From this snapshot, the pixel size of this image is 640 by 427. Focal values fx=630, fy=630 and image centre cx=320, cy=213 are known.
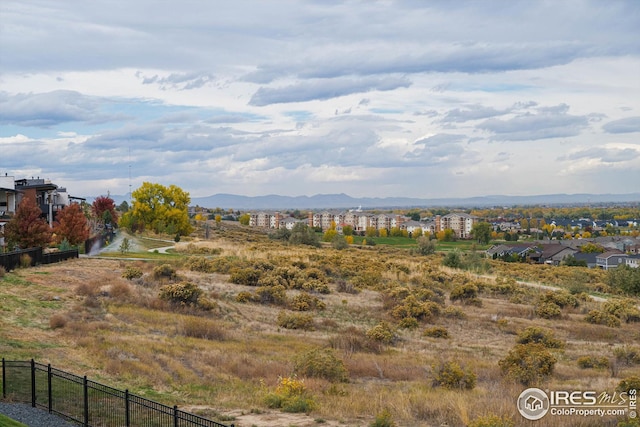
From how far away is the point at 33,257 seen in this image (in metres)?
37.7

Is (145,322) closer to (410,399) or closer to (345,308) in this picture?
(345,308)

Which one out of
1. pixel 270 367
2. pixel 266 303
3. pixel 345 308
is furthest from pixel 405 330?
pixel 270 367

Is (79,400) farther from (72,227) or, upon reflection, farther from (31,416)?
(72,227)

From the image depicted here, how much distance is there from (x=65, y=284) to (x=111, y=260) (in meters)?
Result: 13.0

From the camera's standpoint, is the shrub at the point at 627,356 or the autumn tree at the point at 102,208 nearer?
the shrub at the point at 627,356

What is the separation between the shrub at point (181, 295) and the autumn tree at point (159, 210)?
4769 cm

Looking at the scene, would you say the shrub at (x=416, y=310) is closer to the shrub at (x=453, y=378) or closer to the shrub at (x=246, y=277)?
the shrub at (x=246, y=277)

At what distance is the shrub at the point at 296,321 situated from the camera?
27.7 meters

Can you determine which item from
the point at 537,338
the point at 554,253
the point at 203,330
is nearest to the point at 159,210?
the point at 203,330

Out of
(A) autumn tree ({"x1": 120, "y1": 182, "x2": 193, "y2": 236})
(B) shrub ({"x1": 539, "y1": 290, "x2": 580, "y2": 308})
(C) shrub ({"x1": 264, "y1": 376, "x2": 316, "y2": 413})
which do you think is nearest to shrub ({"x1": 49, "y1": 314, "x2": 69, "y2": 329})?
(C) shrub ({"x1": 264, "y1": 376, "x2": 316, "y2": 413})

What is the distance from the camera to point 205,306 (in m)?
29.6

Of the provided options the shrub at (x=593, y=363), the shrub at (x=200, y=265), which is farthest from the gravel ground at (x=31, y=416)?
the shrub at (x=200, y=265)

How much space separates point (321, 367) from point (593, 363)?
10136 mm

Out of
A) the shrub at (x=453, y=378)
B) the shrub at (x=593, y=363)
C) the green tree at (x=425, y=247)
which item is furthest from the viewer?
the green tree at (x=425, y=247)
